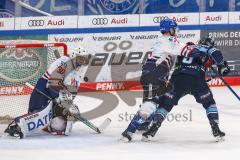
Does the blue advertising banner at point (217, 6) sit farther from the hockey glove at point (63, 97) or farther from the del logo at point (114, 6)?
the hockey glove at point (63, 97)

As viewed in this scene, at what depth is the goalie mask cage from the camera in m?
9.46

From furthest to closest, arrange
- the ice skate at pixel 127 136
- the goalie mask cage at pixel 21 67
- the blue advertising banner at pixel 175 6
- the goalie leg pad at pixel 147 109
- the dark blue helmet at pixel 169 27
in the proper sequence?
the blue advertising banner at pixel 175 6, the goalie mask cage at pixel 21 67, the dark blue helmet at pixel 169 27, the ice skate at pixel 127 136, the goalie leg pad at pixel 147 109

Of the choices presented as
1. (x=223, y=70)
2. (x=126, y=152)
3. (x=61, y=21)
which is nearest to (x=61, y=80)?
(x=126, y=152)

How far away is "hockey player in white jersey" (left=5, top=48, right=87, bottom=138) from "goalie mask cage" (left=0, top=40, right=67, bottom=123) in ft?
4.11

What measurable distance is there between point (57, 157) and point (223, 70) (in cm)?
216

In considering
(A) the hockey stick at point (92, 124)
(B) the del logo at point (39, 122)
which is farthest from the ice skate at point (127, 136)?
(B) the del logo at point (39, 122)

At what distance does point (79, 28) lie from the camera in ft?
38.9

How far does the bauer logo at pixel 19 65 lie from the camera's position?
32.1ft

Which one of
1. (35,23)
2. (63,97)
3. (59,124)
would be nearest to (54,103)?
(63,97)

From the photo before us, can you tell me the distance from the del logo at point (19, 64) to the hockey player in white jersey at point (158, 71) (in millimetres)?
2342

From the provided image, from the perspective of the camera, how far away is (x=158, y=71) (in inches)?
312

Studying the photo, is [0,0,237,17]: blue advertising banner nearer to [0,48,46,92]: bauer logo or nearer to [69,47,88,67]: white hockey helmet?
[0,48,46,92]: bauer logo

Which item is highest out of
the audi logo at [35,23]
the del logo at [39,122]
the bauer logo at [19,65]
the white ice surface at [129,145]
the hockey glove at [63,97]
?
the audi logo at [35,23]

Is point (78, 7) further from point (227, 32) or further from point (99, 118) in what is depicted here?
point (99, 118)
